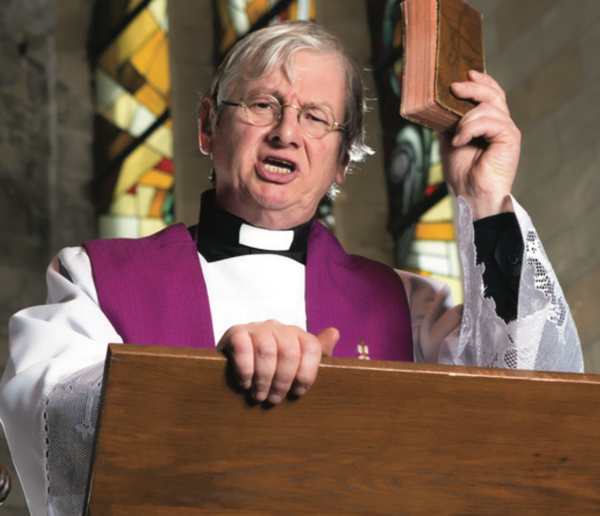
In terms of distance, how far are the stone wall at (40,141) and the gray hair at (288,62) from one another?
5.78 metres

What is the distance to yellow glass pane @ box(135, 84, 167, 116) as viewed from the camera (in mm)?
9052

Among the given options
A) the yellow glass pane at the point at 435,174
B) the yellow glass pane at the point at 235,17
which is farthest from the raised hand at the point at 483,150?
the yellow glass pane at the point at 235,17

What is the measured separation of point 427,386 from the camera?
5.10ft

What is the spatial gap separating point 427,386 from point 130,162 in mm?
A: 7699

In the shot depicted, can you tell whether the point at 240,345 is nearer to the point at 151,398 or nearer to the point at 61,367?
the point at 151,398

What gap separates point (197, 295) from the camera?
2.47m

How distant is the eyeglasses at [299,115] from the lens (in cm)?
254

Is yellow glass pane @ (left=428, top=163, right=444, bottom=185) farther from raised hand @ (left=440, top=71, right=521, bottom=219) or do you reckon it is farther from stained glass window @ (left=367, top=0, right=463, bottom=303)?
raised hand @ (left=440, top=71, right=521, bottom=219)

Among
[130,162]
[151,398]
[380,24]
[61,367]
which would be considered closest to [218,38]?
[130,162]

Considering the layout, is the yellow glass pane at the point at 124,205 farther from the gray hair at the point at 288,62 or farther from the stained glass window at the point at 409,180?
the gray hair at the point at 288,62

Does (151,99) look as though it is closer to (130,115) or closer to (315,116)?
(130,115)

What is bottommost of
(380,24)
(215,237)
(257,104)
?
(215,237)

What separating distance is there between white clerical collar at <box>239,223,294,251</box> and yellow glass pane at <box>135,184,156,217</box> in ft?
20.8

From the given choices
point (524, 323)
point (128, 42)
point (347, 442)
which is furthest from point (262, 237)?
point (128, 42)
